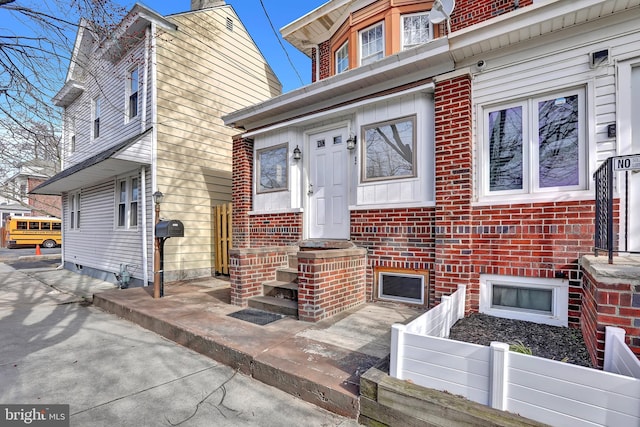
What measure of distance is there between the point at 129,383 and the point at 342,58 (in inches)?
309

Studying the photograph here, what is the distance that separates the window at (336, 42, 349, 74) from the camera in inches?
304

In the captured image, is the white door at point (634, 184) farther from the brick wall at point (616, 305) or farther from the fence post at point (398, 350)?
the fence post at point (398, 350)

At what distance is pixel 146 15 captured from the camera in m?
7.16

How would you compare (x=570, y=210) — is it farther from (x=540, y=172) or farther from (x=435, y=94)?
(x=435, y=94)

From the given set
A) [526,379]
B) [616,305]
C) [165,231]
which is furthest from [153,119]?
[616,305]

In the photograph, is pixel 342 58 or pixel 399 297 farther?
pixel 342 58

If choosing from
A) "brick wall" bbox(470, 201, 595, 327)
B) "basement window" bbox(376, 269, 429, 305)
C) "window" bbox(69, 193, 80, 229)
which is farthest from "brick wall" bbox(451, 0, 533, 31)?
"window" bbox(69, 193, 80, 229)

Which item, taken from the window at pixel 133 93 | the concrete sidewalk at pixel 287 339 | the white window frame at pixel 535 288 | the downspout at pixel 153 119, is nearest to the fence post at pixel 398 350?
the concrete sidewalk at pixel 287 339

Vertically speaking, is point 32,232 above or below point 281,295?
below

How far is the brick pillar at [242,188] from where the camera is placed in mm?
6945

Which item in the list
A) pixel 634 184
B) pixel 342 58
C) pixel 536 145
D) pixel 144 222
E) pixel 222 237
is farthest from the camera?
pixel 222 237

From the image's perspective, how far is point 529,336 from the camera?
127 inches

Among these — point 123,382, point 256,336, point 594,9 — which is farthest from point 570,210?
point 123,382

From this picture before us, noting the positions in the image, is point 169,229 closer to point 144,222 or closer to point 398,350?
point 144,222
